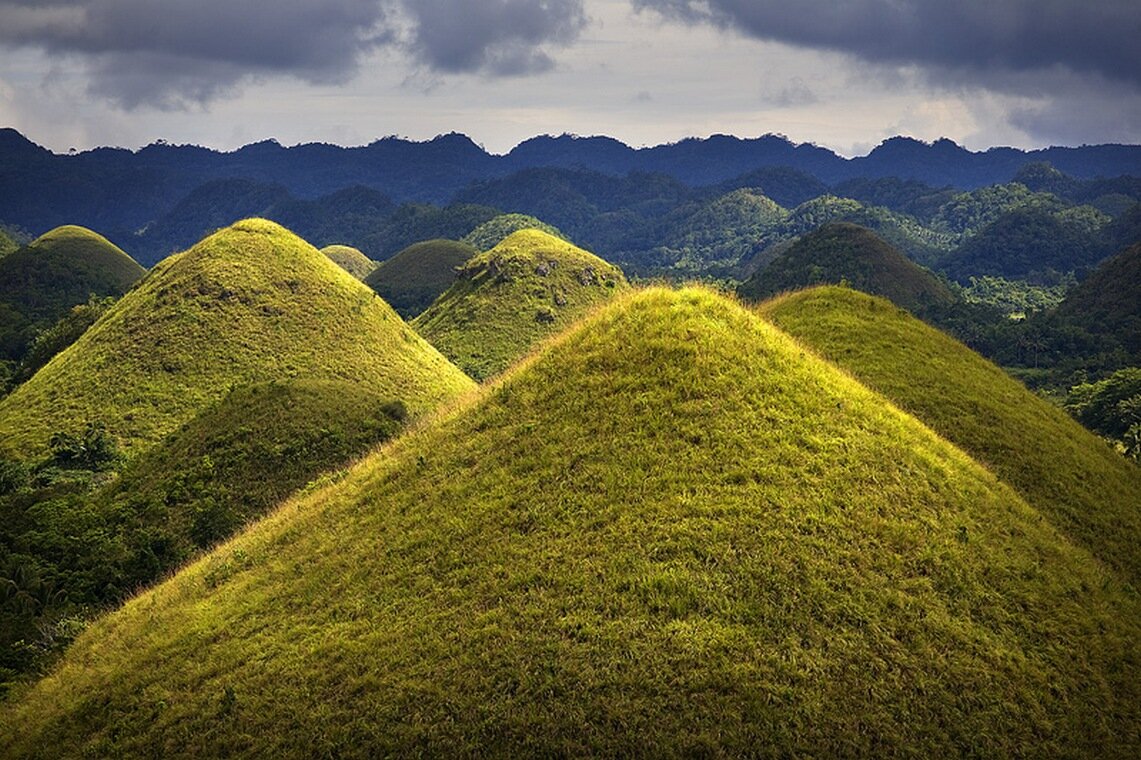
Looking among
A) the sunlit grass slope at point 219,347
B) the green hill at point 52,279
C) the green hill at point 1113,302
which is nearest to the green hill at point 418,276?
the green hill at point 52,279

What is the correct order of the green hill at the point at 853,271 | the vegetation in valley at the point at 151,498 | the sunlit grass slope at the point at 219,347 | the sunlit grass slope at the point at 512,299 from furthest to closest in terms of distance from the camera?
the green hill at the point at 853,271, the sunlit grass slope at the point at 512,299, the sunlit grass slope at the point at 219,347, the vegetation in valley at the point at 151,498

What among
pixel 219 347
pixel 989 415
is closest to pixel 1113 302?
pixel 989 415

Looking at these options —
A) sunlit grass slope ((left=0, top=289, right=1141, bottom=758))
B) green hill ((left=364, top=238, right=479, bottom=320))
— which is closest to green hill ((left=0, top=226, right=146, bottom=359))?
green hill ((left=364, top=238, right=479, bottom=320))

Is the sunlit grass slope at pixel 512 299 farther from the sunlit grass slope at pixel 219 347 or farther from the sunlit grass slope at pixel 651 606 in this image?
the sunlit grass slope at pixel 651 606

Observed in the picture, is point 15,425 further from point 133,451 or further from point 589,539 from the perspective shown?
point 589,539

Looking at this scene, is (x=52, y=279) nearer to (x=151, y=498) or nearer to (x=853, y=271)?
(x=151, y=498)


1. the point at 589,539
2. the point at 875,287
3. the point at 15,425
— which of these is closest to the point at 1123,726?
the point at 589,539
